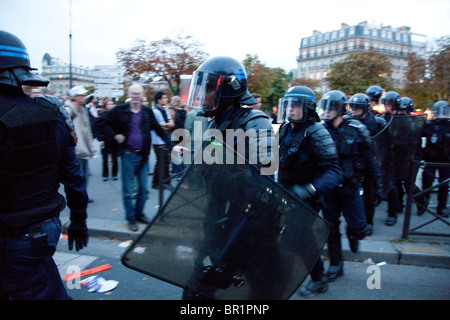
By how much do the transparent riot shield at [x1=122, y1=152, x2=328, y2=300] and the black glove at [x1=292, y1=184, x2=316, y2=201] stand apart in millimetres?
439

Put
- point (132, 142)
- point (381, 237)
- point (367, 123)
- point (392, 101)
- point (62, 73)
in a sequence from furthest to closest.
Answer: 1. point (62, 73)
2. point (392, 101)
3. point (367, 123)
4. point (132, 142)
5. point (381, 237)

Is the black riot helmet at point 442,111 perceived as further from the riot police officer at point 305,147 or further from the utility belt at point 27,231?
the utility belt at point 27,231

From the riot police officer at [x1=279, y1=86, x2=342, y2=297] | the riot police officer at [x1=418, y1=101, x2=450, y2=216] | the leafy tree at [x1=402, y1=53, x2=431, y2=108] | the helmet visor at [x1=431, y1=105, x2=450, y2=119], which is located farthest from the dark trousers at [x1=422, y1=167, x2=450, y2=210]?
the leafy tree at [x1=402, y1=53, x2=431, y2=108]

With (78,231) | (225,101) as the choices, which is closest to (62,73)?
(78,231)

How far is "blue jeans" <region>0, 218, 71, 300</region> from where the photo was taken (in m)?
1.59

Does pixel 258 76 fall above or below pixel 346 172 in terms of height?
above

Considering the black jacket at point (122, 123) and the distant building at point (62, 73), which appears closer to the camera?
the black jacket at point (122, 123)

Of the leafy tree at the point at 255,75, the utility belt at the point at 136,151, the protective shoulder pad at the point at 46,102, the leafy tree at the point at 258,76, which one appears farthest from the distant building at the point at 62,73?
the protective shoulder pad at the point at 46,102

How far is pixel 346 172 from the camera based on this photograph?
3273 millimetres

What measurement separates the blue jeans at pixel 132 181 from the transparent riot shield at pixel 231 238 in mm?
2989

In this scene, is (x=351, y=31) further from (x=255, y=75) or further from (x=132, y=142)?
(x=132, y=142)

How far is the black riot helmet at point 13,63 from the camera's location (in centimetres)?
157

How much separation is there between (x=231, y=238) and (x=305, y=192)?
2.52 ft

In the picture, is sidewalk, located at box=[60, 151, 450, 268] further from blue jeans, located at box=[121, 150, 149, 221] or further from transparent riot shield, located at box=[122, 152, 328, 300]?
transparent riot shield, located at box=[122, 152, 328, 300]
